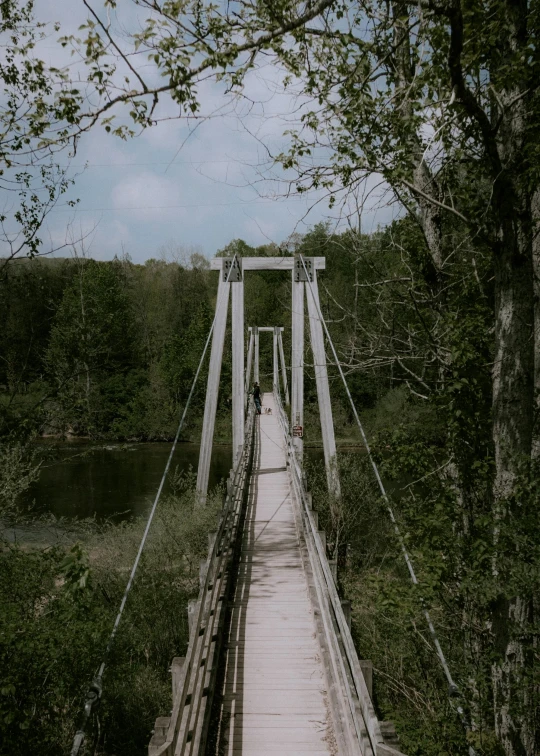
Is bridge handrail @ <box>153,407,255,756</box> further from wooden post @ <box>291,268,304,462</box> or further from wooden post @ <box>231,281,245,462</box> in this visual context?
wooden post @ <box>291,268,304,462</box>

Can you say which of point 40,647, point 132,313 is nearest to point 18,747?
point 40,647

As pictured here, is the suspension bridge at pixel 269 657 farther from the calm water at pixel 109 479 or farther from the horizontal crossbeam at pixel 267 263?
the calm water at pixel 109 479

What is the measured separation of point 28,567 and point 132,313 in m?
30.2

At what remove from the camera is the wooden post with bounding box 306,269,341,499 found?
27.3 feet

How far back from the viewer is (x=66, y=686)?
4.95 metres

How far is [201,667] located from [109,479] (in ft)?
56.3

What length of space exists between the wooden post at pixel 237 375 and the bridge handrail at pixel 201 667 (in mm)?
2807

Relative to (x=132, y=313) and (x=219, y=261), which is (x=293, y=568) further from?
(x=132, y=313)

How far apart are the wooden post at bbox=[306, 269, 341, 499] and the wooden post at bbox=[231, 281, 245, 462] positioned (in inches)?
42.0

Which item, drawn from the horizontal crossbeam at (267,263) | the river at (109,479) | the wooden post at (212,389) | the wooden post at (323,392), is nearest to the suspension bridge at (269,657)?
the wooden post at (323,392)

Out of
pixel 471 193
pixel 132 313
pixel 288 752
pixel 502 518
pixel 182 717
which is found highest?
pixel 132 313

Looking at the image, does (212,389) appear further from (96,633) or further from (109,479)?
(109,479)

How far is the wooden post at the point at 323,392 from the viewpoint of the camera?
833 centimetres

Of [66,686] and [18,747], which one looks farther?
[66,686]
